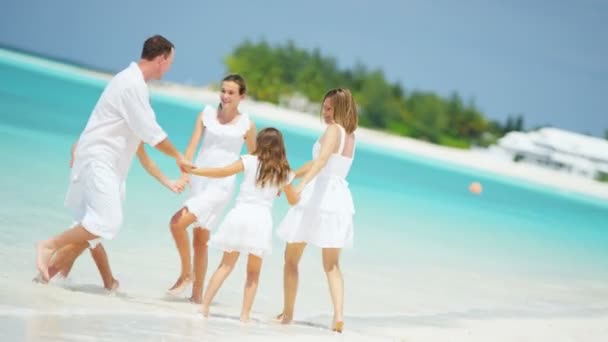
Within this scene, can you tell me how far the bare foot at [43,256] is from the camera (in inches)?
235

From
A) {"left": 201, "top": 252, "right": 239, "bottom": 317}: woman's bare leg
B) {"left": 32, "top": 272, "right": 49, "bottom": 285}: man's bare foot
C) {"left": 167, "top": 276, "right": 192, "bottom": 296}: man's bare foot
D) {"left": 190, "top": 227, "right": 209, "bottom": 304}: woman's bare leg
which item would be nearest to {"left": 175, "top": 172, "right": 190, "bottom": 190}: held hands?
{"left": 190, "top": 227, "right": 209, "bottom": 304}: woman's bare leg

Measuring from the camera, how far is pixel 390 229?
14.7 meters

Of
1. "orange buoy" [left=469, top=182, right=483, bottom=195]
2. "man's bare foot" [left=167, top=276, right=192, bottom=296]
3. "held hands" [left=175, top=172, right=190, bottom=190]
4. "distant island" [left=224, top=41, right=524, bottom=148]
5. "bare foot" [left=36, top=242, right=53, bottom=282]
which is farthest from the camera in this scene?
"distant island" [left=224, top=41, right=524, bottom=148]

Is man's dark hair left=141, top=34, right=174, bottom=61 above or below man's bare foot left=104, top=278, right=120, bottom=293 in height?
above

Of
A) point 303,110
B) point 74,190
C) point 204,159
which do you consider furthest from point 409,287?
point 303,110

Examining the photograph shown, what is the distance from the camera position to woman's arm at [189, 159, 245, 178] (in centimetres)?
612

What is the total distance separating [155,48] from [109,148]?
2.33ft

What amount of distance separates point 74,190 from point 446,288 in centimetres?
513

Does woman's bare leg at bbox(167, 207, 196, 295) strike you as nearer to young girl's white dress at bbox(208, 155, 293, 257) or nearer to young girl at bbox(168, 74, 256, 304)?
young girl at bbox(168, 74, 256, 304)

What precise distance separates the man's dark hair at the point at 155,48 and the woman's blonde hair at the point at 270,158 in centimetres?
83

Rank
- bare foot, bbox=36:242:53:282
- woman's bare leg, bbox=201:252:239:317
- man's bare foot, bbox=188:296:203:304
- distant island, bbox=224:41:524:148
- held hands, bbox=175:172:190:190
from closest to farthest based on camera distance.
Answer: bare foot, bbox=36:242:53:282 < woman's bare leg, bbox=201:252:239:317 < held hands, bbox=175:172:190:190 < man's bare foot, bbox=188:296:203:304 < distant island, bbox=224:41:524:148

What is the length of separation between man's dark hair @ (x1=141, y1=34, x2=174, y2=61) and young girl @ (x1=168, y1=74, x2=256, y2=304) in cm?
76

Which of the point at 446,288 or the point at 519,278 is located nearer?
Answer: the point at 446,288

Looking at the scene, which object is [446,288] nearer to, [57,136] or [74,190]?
[74,190]
